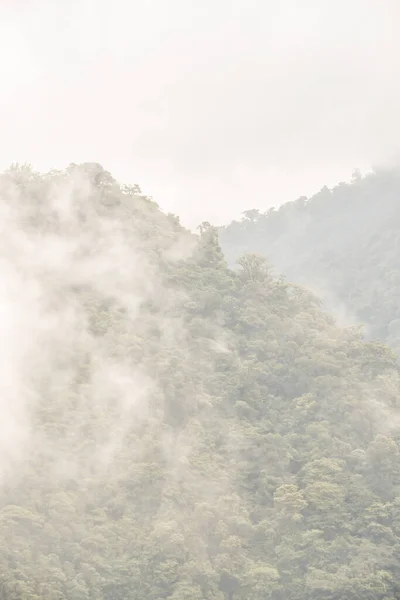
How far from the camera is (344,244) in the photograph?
8000 cm

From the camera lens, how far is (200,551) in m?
30.4

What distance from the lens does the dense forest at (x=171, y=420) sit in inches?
1172

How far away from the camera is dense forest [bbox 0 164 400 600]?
29781mm

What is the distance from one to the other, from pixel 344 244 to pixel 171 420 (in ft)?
155

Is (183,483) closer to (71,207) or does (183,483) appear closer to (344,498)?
(344,498)

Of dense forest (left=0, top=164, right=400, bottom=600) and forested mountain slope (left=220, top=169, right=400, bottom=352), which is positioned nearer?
dense forest (left=0, top=164, right=400, bottom=600)

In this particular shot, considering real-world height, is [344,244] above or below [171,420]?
above

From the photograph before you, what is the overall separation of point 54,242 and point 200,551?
13.9 m

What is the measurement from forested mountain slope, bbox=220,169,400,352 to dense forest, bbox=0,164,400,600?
28001mm

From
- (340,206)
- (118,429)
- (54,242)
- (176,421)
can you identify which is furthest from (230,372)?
(340,206)

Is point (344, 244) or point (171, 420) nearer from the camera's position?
point (171, 420)

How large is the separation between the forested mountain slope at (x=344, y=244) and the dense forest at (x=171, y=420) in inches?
1102

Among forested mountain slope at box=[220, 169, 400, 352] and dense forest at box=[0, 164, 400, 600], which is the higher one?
forested mountain slope at box=[220, 169, 400, 352]

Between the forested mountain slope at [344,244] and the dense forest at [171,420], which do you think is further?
the forested mountain slope at [344,244]
